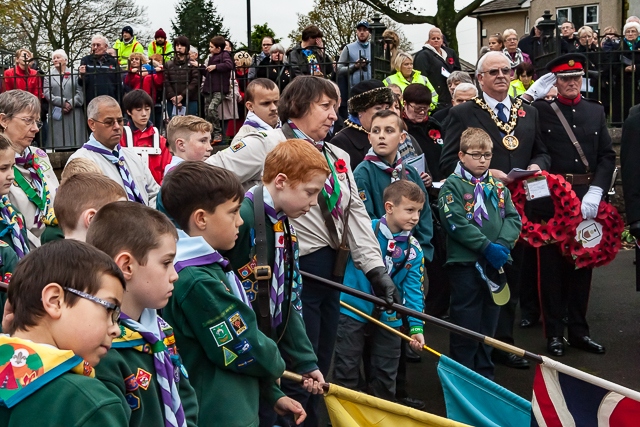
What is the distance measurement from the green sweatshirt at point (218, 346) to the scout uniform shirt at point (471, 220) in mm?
3124

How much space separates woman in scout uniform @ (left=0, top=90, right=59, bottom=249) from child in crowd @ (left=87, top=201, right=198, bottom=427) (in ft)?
7.37

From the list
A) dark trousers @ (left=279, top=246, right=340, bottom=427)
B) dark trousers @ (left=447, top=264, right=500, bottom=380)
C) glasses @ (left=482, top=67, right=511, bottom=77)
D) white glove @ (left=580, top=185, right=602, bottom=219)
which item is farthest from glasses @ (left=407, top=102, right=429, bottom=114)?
dark trousers @ (left=279, top=246, right=340, bottom=427)

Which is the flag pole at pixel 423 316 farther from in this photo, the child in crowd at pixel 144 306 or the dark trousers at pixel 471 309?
the child in crowd at pixel 144 306

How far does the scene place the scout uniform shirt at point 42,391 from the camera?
7.20ft

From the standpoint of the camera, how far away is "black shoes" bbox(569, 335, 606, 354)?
23.4 feet

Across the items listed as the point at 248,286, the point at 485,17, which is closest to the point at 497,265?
the point at 248,286

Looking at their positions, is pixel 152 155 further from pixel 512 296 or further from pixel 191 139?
pixel 512 296

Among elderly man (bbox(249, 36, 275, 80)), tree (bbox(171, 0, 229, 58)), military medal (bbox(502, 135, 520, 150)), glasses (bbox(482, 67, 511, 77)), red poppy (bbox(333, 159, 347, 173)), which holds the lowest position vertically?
red poppy (bbox(333, 159, 347, 173))

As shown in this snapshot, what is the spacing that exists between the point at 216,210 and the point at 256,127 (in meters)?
2.30

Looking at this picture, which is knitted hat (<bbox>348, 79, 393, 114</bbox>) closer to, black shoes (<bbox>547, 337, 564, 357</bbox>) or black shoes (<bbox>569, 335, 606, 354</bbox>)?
black shoes (<bbox>547, 337, 564, 357</bbox>)

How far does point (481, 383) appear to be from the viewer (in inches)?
193

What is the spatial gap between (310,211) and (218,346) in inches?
69.0

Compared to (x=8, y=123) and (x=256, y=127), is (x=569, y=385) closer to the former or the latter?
(x=256, y=127)

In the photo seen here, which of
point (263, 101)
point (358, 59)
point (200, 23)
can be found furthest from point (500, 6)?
point (263, 101)
